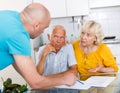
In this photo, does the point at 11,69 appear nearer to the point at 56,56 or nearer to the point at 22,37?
the point at 56,56

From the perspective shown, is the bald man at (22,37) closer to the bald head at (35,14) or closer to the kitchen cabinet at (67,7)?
the bald head at (35,14)

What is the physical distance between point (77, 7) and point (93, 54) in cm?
171

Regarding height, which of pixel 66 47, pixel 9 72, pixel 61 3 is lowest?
pixel 9 72

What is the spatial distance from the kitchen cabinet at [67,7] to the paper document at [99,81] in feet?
6.72

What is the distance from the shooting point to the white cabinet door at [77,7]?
13.1ft

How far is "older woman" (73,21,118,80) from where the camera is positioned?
7.80 feet

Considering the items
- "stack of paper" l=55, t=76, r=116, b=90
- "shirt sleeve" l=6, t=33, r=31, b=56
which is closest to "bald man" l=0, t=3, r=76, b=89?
"shirt sleeve" l=6, t=33, r=31, b=56

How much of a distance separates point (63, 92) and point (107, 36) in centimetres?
269

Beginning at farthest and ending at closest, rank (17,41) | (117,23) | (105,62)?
(117,23), (105,62), (17,41)

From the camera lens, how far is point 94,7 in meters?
4.17

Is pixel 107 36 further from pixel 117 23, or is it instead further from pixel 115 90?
pixel 115 90

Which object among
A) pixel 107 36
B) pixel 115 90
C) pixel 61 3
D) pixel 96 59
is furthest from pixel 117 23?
pixel 115 90

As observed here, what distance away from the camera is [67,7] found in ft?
13.3

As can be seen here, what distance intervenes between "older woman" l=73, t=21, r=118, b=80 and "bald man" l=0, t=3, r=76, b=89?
2.76ft
